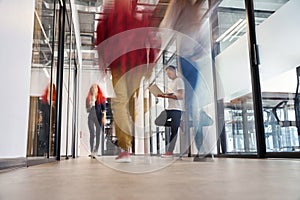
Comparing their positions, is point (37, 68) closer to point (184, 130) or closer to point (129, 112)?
point (129, 112)

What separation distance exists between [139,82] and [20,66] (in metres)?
0.66

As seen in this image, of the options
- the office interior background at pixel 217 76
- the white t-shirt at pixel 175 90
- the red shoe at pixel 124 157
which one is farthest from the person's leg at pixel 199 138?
the red shoe at pixel 124 157

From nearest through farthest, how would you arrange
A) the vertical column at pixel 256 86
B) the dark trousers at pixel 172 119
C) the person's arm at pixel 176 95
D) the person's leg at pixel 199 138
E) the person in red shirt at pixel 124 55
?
the person in red shirt at pixel 124 55 → the vertical column at pixel 256 86 → the person's arm at pixel 176 95 → the dark trousers at pixel 172 119 → the person's leg at pixel 199 138

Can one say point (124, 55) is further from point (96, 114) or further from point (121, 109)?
point (96, 114)

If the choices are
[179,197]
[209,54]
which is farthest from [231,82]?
[179,197]

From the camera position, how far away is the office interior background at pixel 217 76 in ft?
4.88

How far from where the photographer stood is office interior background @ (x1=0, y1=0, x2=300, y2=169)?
1.49 m

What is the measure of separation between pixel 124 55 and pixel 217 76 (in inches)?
111

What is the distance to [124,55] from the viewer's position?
1.70 metres

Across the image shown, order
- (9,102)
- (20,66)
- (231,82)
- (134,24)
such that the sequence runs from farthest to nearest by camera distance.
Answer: (231,82)
(134,24)
(20,66)
(9,102)

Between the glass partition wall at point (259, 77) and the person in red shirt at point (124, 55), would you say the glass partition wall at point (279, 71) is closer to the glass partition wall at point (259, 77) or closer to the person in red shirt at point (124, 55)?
the glass partition wall at point (259, 77)

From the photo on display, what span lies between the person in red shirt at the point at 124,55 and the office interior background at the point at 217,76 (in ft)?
0.47

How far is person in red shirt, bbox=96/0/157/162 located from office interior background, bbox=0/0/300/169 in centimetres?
14

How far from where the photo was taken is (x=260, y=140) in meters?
2.83
